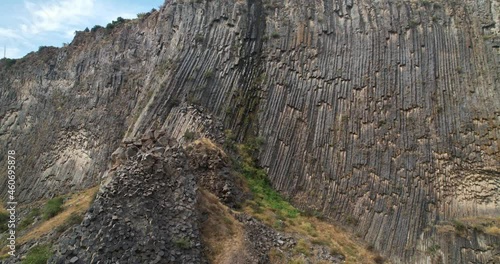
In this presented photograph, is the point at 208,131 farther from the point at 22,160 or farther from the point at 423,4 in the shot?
the point at 22,160

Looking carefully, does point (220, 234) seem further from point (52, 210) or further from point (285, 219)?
point (52, 210)

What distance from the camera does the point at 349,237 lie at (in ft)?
63.7

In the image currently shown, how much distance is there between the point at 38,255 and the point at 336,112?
13409mm

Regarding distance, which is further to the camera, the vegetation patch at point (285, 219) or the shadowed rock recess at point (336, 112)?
the shadowed rock recess at point (336, 112)

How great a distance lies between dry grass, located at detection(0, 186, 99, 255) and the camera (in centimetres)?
1955

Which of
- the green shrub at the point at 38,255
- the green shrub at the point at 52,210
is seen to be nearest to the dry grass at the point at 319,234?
the green shrub at the point at 38,255

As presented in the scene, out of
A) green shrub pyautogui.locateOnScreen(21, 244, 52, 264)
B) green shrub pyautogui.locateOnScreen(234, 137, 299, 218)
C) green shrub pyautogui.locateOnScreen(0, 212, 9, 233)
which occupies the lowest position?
green shrub pyautogui.locateOnScreen(0, 212, 9, 233)

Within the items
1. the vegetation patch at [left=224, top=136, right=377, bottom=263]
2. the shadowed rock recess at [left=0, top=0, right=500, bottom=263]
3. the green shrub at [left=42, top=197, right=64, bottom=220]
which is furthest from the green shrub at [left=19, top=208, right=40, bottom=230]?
the vegetation patch at [left=224, top=136, right=377, bottom=263]

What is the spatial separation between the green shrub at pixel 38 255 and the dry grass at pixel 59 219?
51.3 inches

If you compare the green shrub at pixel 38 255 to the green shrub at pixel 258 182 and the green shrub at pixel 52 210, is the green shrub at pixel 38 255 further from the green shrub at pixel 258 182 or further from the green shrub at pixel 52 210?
the green shrub at pixel 258 182

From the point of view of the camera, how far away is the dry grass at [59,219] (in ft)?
64.1

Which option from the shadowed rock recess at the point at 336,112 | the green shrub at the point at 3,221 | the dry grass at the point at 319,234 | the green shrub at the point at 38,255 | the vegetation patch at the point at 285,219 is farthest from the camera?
the green shrub at the point at 3,221

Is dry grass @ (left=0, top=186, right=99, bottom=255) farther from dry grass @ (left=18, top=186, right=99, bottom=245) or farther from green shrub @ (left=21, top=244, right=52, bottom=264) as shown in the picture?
green shrub @ (left=21, top=244, right=52, bottom=264)

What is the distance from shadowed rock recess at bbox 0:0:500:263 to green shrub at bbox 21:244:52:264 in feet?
10.8
